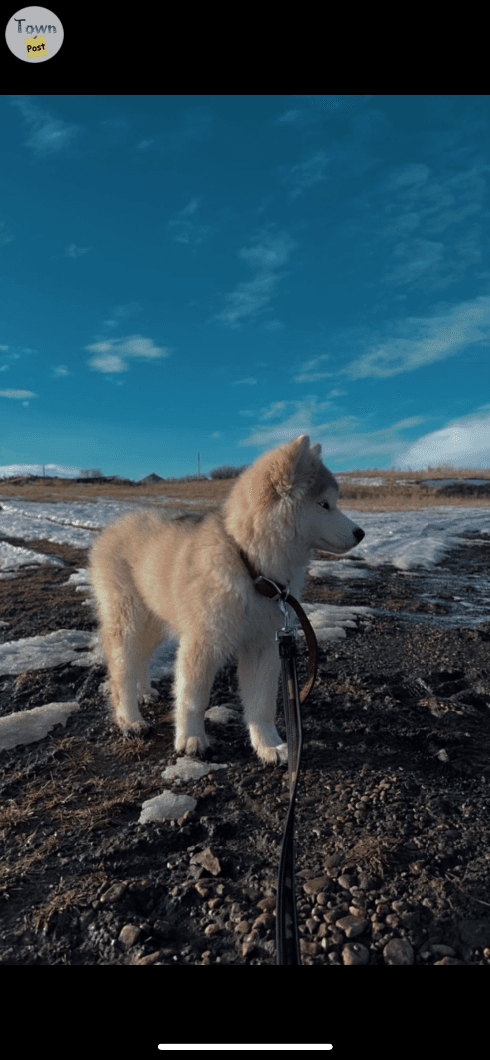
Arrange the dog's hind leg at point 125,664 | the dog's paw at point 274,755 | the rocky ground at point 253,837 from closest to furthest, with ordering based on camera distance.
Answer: the rocky ground at point 253,837 → the dog's paw at point 274,755 → the dog's hind leg at point 125,664

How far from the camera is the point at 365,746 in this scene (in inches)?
143

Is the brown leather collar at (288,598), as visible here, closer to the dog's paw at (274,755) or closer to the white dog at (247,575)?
the white dog at (247,575)

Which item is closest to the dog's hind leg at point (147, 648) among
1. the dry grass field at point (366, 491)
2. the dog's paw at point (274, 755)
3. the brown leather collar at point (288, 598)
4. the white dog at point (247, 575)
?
the white dog at point (247, 575)

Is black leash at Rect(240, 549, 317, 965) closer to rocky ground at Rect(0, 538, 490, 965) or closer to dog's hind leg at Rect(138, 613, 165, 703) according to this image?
rocky ground at Rect(0, 538, 490, 965)

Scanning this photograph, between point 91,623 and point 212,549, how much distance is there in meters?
3.34
